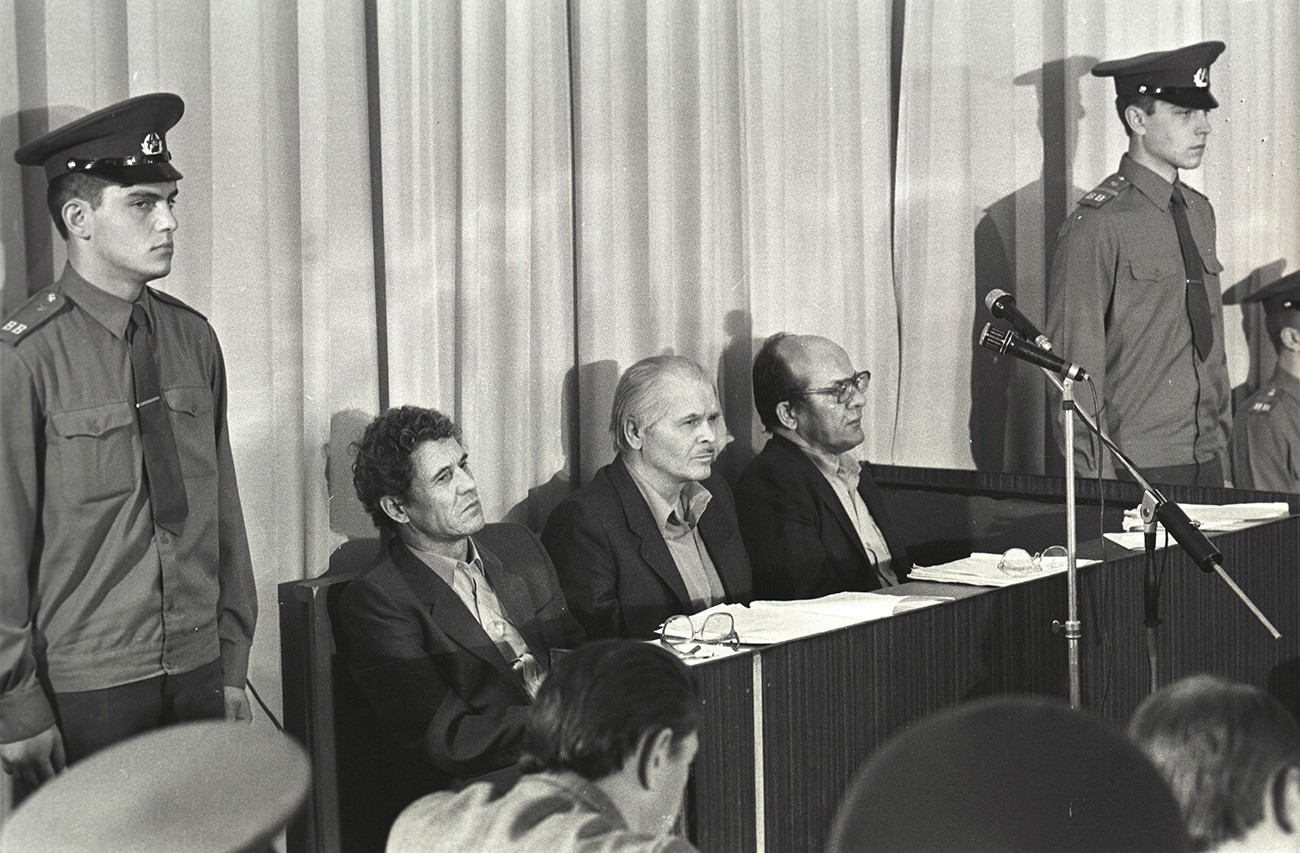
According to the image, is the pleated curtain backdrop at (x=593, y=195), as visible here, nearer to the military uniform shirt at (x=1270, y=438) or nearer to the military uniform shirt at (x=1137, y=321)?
the military uniform shirt at (x=1270, y=438)

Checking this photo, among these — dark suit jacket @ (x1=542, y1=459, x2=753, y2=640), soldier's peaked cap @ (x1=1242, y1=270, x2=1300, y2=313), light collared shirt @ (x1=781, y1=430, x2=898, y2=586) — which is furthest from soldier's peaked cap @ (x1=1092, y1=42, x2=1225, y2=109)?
dark suit jacket @ (x1=542, y1=459, x2=753, y2=640)

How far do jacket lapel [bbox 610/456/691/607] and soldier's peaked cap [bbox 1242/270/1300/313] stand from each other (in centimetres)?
247

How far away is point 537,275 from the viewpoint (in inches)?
148

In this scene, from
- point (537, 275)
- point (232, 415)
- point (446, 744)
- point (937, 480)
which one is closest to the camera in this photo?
→ point (446, 744)

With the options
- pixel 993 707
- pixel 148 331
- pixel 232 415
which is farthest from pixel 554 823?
pixel 232 415

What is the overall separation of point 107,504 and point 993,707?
5.04ft

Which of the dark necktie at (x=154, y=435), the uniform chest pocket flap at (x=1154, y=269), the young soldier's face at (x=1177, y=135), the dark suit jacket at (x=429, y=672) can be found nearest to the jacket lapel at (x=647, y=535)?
the dark suit jacket at (x=429, y=672)

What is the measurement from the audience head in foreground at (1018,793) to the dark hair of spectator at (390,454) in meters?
1.52

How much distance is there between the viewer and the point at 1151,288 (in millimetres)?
4473

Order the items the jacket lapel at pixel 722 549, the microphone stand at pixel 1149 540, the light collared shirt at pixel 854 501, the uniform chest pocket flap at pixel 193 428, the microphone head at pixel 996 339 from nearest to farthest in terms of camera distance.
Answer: the uniform chest pocket flap at pixel 193 428 → the microphone stand at pixel 1149 540 → the microphone head at pixel 996 339 → the jacket lapel at pixel 722 549 → the light collared shirt at pixel 854 501

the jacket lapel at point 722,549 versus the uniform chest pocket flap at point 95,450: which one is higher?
the uniform chest pocket flap at point 95,450

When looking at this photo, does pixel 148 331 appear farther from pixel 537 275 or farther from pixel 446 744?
pixel 537 275

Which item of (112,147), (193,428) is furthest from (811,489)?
(112,147)

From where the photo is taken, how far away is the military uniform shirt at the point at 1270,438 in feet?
15.4
